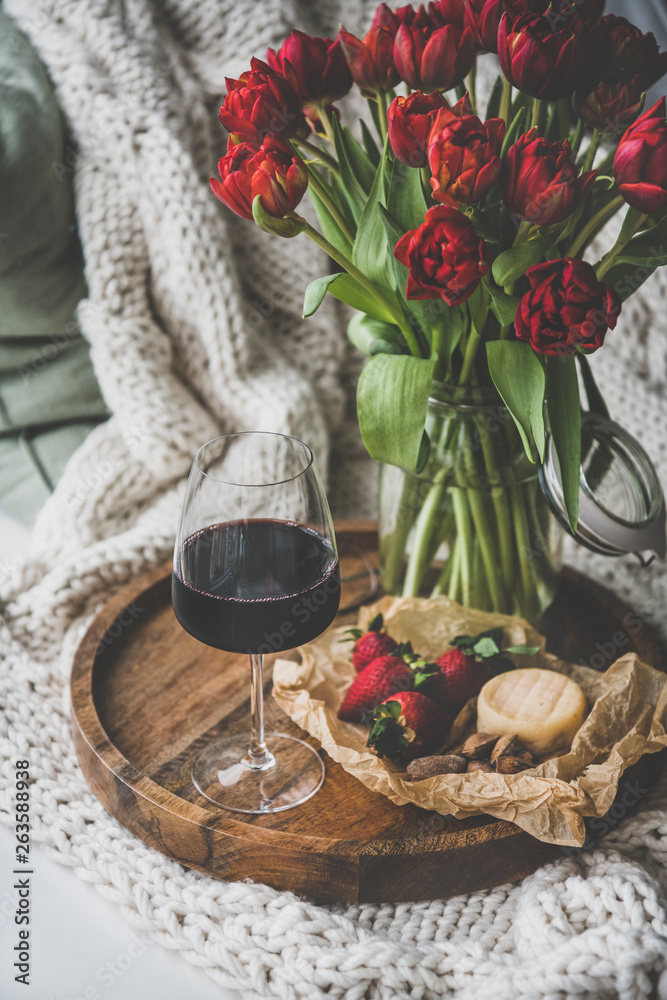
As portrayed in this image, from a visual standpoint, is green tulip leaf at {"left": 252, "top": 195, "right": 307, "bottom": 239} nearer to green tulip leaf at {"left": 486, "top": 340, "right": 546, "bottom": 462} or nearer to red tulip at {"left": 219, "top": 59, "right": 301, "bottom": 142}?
red tulip at {"left": 219, "top": 59, "right": 301, "bottom": 142}

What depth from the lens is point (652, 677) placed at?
782 mm

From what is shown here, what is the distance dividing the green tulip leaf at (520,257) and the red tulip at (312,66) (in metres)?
0.19

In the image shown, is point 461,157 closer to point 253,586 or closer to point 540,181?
point 540,181

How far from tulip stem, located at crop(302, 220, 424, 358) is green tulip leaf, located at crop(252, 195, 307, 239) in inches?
0.5

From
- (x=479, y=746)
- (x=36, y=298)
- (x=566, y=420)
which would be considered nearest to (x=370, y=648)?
(x=479, y=746)

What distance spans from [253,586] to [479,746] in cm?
24

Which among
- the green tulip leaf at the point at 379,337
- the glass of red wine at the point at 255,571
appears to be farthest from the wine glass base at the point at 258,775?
the green tulip leaf at the point at 379,337

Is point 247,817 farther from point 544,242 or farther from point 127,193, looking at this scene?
point 127,193

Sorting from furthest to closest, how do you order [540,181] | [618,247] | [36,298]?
1. [36,298]
2. [618,247]
3. [540,181]

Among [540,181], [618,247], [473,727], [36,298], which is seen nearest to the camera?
[540,181]

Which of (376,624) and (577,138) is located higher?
(577,138)

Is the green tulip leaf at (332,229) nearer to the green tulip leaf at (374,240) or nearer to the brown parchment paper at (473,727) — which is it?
the green tulip leaf at (374,240)

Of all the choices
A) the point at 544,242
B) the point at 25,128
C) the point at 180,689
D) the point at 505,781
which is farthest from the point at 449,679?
the point at 25,128

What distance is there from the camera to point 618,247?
0.67 metres
